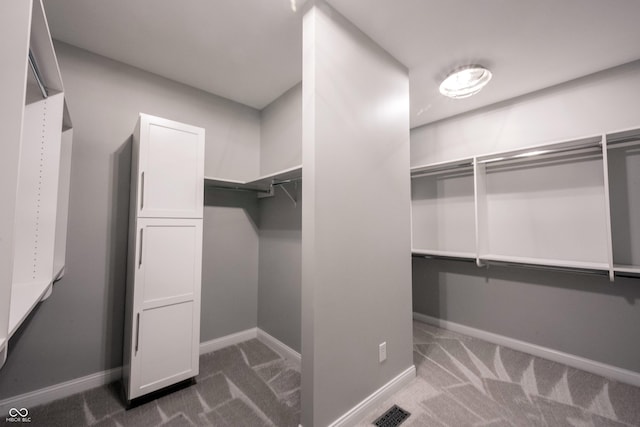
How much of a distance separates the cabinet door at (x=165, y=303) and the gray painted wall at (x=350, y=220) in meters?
1.02

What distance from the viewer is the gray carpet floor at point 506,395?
1616 millimetres

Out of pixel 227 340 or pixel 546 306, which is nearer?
pixel 546 306

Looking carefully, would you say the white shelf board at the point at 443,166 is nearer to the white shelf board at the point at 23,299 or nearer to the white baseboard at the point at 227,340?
the white baseboard at the point at 227,340

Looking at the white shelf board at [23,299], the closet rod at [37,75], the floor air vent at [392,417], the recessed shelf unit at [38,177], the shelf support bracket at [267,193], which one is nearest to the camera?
the white shelf board at [23,299]

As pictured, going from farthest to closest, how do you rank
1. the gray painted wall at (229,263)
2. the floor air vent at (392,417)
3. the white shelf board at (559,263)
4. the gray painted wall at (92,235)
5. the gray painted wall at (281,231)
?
the gray painted wall at (229,263)
the gray painted wall at (281,231)
the white shelf board at (559,263)
the gray painted wall at (92,235)
the floor air vent at (392,417)

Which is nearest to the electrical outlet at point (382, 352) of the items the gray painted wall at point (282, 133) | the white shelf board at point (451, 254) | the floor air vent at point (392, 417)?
the floor air vent at point (392, 417)

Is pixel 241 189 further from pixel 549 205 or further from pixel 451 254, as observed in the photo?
pixel 549 205

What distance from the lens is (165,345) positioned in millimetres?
1842

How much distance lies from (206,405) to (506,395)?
2136mm

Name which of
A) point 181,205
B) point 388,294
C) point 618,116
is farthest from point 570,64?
point 181,205

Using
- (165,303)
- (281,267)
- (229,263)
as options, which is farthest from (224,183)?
(165,303)

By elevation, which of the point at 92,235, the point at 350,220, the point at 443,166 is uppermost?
the point at 443,166

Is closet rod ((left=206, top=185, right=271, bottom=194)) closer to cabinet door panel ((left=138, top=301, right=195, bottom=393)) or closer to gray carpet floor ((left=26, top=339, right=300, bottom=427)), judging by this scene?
cabinet door panel ((left=138, top=301, right=195, bottom=393))

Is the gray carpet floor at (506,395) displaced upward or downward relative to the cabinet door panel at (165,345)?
downward
